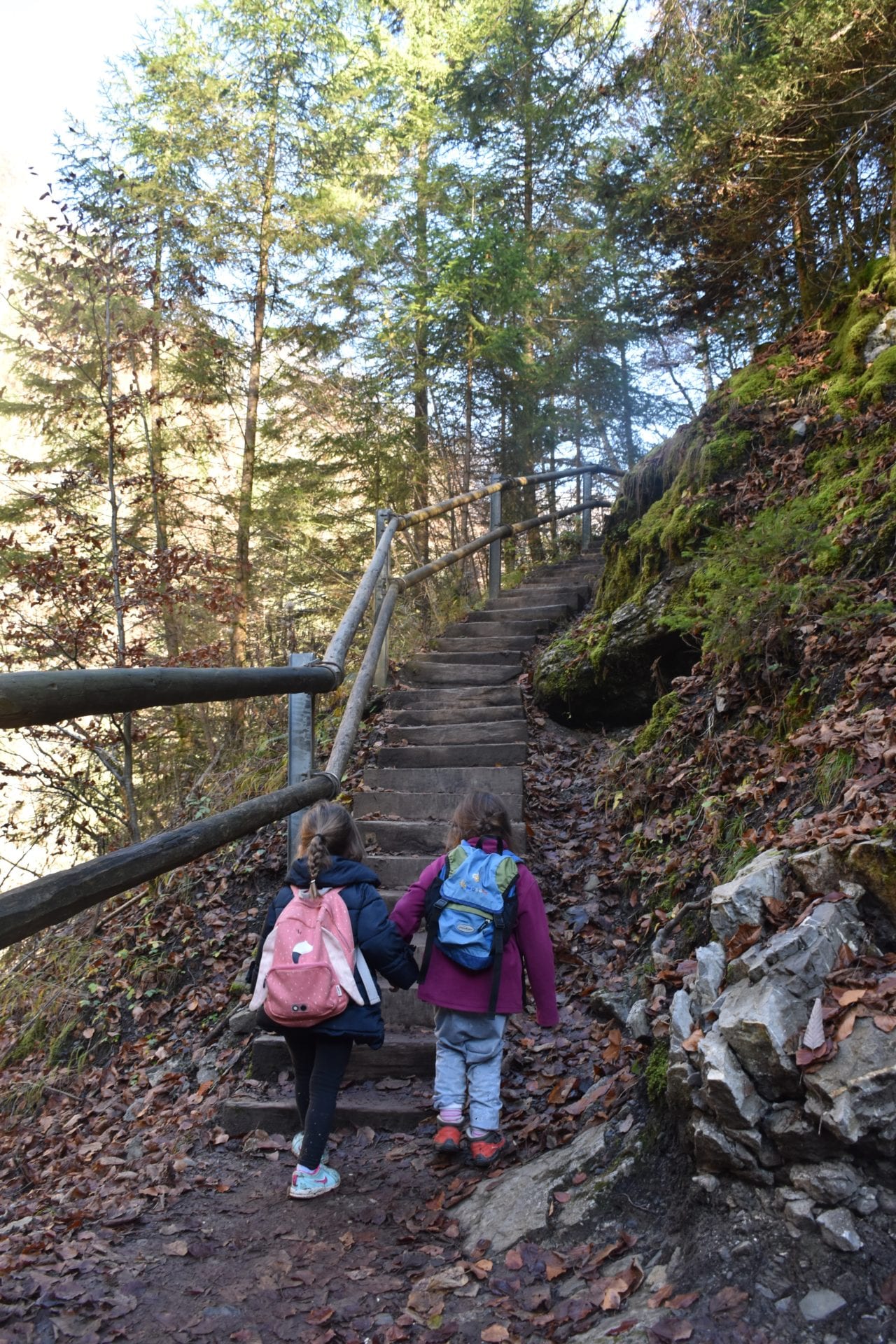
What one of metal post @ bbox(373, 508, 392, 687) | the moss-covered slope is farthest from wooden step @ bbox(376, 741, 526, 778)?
metal post @ bbox(373, 508, 392, 687)

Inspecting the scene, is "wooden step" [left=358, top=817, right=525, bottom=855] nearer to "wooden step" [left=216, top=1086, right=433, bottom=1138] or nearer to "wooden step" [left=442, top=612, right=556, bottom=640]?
"wooden step" [left=216, top=1086, right=433, bottom=1138]

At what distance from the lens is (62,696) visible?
2104mm

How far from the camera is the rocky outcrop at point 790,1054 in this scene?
202cm

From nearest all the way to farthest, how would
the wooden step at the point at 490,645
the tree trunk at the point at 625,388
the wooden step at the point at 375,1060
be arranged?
the wooden step at the point at 375,1060
the wooden step at the point at 490,645
the tree trunk at the point at 625,388

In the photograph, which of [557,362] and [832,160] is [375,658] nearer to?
[832,160]

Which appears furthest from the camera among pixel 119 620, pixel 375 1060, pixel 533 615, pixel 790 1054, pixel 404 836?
pixel 533 615

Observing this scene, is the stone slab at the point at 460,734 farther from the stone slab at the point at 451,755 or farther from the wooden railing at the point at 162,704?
the wooden railing at the point at 162,704

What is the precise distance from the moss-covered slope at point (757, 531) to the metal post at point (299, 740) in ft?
7.49

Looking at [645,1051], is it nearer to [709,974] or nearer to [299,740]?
[709,974]

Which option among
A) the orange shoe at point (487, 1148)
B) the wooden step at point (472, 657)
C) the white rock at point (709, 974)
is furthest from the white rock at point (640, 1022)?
the wooden step at point (472, 657)

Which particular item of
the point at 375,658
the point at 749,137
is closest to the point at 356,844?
the point at 375,658

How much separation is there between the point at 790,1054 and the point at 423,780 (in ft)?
12.6

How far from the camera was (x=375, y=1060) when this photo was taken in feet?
13.0

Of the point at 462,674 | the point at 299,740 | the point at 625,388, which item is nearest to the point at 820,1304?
the point at 299,740
